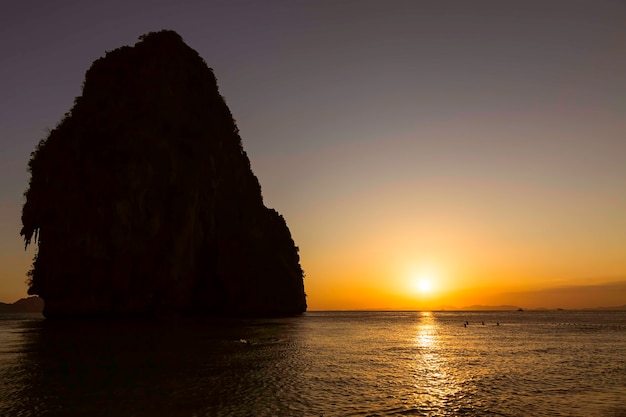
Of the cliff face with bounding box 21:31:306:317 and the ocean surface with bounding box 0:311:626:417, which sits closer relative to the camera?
the ocean surface with bounding box 0:311:626:417

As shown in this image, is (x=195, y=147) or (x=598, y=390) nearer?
(x=598, y=390)

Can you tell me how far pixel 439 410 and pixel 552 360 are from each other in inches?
847

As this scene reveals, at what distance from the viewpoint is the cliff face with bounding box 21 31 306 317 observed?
7150 cm

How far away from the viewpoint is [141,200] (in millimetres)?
73875

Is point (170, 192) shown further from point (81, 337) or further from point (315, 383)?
point (315, 383)

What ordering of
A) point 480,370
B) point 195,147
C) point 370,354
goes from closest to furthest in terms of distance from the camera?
point 480,370, point 370,354, point 195,147

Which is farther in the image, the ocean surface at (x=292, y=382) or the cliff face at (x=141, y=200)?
the cliff face at (x=141, y=200)

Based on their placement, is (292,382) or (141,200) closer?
(292,382)

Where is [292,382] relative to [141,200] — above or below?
below

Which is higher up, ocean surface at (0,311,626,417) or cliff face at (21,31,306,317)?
cliff face at (21,31,306,317)

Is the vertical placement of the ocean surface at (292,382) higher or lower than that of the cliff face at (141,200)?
lower

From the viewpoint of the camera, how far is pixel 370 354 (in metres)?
36.4

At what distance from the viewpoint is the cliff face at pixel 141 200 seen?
2815 inches

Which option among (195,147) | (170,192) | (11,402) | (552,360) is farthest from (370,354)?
(195,147)
